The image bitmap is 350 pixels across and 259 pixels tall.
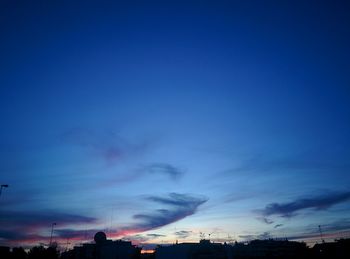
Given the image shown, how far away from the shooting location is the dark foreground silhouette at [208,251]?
97875mm

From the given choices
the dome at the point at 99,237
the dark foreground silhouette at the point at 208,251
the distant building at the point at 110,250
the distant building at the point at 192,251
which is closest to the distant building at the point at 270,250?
the dark foreground silhouette at the point at 208,251

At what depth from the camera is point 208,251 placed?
10688 cm

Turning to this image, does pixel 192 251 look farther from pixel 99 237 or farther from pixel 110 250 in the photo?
pixel 99 237

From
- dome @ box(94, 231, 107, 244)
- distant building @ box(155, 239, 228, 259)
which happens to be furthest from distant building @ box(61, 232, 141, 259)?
distant building @ box(155, 239, 228, 259)

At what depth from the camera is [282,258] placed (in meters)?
93.9

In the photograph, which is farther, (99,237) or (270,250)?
(99,237)

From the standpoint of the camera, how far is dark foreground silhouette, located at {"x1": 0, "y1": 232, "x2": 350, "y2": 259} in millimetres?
97875

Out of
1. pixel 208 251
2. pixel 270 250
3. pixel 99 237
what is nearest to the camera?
pixel 208 251

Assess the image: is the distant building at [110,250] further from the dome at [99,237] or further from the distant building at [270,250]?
the distant building at [270,250]

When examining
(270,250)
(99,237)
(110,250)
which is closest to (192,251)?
(270,250)

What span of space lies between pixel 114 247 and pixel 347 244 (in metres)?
90.0

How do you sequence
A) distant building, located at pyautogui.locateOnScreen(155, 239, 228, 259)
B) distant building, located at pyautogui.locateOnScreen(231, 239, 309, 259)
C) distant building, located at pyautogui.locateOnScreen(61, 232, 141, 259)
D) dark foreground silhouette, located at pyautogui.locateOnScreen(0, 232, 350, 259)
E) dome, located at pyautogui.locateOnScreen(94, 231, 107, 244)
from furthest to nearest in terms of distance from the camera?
1. distant building, located at pyautogui.locateOnScreen(61, 232, 141, 259)
2. dome, located at pyautogui.locateOnScreen(94, 231, 107, 244)
3. distant building, located at pyautogui.locateOnScreen(231, 239, 309, 259)
4. distant building, located at pyautogui.locateOnScreen(155, 239, 228, 259)
5. dark foreground silhouette, located at pyautogui.locateOnScreen(0, 232, 350, 259)

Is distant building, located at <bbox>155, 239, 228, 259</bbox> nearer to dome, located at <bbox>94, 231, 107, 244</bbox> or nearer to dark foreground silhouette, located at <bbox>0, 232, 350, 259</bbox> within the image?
dark foreground silhouette, located at <bbox>0, 232, 350, 259</bbox>

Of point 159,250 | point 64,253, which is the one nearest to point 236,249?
point 159,250
